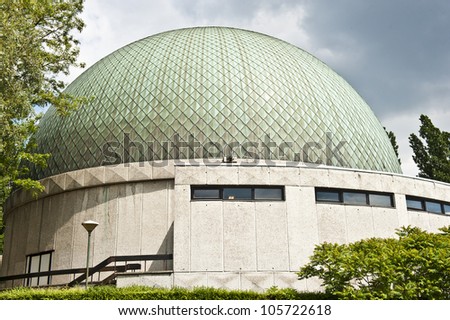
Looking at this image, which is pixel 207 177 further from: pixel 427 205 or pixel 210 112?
pixel 427 205

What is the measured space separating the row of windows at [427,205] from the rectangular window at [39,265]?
1605cm

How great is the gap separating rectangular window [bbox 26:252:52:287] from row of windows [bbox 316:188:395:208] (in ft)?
39.7

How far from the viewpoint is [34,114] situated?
19.0m

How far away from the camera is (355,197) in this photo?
1927cm

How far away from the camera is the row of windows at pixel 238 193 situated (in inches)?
702

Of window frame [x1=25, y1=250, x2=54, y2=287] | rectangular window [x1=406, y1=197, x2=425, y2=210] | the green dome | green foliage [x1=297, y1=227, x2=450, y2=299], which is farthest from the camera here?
the green dome

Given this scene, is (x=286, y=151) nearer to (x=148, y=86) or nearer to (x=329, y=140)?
(x=329, y=140)

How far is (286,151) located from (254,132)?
167cm

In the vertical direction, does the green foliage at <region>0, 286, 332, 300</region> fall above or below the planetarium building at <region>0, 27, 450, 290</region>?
below

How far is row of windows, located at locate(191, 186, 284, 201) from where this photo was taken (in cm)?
1783

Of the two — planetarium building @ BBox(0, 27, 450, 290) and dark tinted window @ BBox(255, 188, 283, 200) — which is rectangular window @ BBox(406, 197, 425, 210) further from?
dark tinted window @ BBox(255, 188, 283, 200)

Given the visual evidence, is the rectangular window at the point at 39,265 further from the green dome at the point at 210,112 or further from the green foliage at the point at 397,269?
the green foliage at the point at 397,269

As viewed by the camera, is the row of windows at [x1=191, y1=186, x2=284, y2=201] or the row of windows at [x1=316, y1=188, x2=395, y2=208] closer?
the row of windows at [x1=191, y1=186, x2=284, y2=201]

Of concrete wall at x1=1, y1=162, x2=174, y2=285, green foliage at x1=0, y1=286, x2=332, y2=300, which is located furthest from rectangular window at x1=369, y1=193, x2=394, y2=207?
concrete wall at x1=1, y1=162, x2=174, y2=285
